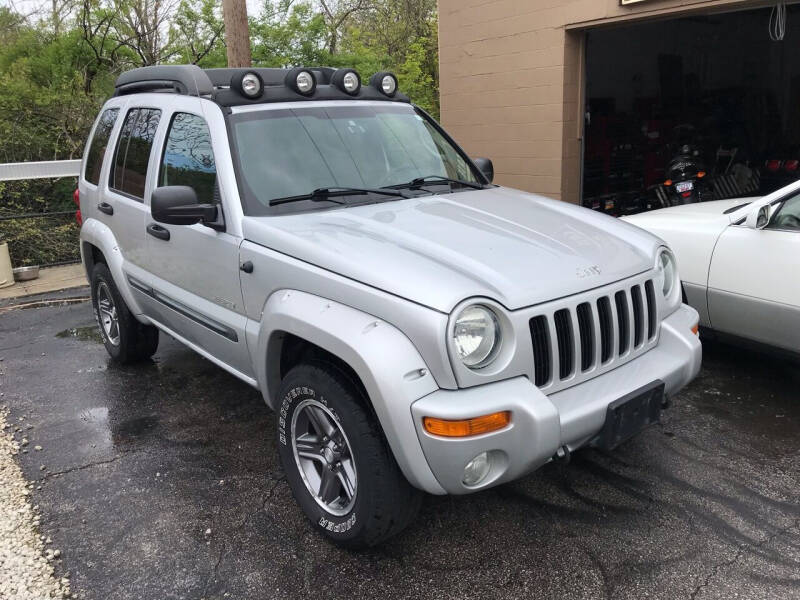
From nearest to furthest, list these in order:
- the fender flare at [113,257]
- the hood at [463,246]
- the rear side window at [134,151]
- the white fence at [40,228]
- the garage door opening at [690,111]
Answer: the hood at [463,246], the rear side window at [134,151], the fender flare at [113,257], the white fence at [40,228], the garage door opening at [690,111]

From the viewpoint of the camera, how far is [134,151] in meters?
4.62

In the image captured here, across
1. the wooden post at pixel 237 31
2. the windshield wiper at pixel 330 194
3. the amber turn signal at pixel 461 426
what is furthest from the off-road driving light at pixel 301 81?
the wooden post at pixel 237 31

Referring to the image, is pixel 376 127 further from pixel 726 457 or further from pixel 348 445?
pixel 726 457

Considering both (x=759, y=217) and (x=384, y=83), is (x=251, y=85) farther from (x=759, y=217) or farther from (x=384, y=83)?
(x=759, y=217)

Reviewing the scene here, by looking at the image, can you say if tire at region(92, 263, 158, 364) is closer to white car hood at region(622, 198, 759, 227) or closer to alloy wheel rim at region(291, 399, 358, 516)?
alloy wheel rim at region(291, 399, 358, 516)

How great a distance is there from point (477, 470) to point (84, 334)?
509 centimetres

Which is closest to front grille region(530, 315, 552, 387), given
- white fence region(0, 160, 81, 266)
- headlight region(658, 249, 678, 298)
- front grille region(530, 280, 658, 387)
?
front grille region(530, 280, 658, 387)

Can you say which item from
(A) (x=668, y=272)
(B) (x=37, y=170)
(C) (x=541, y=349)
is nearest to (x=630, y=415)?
(C) (x=541, y=349)

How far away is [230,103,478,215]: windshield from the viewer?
3572 millimetres

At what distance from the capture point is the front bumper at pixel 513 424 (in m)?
2.48

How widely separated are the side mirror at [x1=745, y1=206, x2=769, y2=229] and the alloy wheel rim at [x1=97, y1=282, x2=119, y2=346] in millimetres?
4476

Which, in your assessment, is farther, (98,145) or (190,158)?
(98,145)

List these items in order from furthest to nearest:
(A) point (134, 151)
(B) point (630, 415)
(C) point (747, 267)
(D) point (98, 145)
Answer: (D) point (98, 145) → (A) point (134, 151) → (C) point (747, 267) → (B) point (630, 415)

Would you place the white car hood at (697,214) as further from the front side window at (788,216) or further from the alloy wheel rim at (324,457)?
the alloy wheel rim at (324,457)
